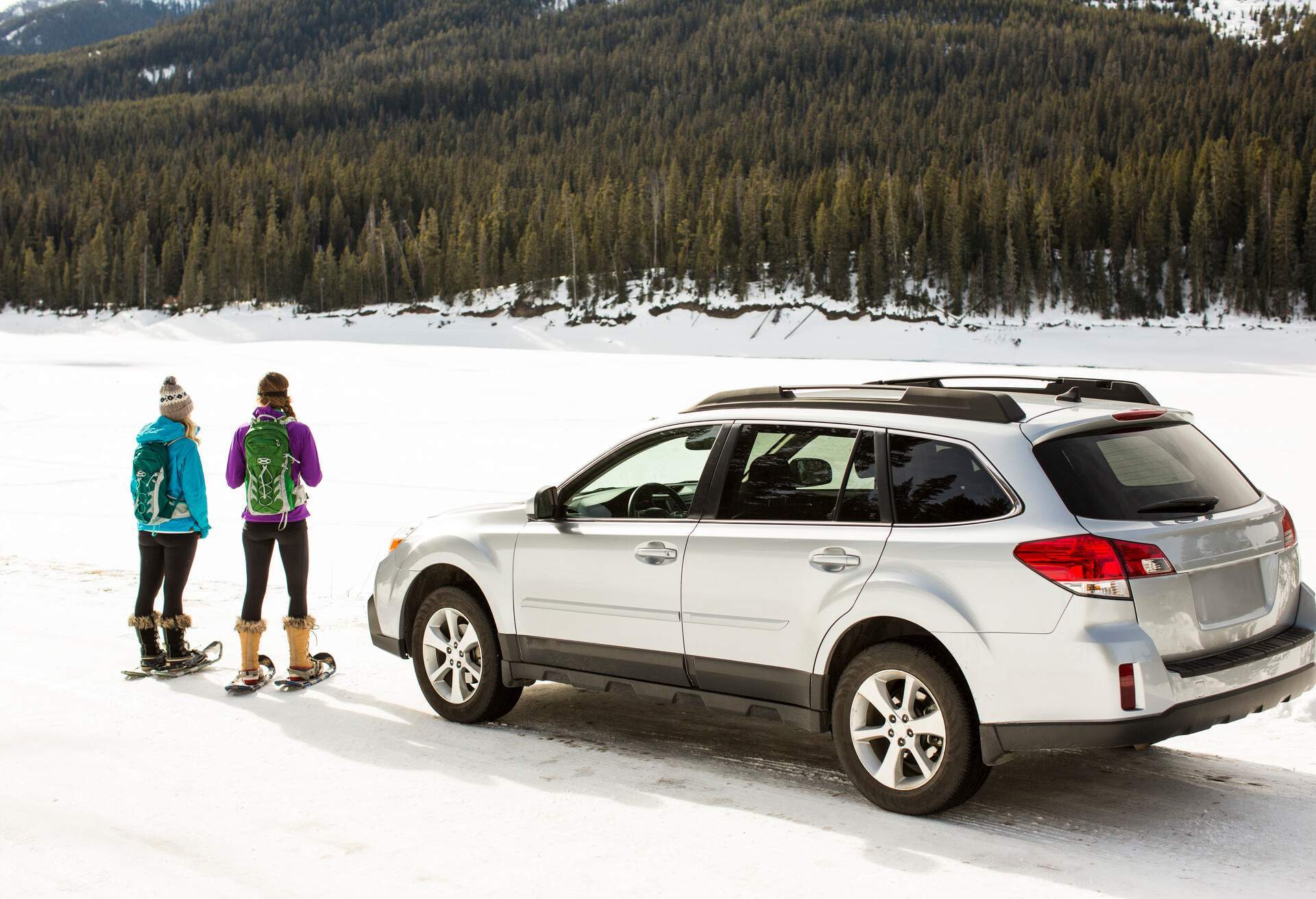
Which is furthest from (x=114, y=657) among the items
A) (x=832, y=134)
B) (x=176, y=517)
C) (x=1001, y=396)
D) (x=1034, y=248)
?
(x=832, y=134)

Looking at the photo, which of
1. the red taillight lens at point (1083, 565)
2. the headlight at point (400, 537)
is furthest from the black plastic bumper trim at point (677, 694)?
the red taillight lens at point (1083, 565)

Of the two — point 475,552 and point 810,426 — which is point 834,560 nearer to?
point 810,426

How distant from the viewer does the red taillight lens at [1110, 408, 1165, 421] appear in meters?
4.89

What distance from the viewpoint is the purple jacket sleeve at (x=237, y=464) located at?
7.07m

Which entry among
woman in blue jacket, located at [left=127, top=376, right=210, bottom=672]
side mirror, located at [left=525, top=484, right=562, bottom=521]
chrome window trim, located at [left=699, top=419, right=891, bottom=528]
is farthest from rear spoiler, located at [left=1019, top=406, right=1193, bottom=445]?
woman in blue jacket, located at [left=127, top=376, right=210, bottom=672]

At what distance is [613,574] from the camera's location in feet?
18.9

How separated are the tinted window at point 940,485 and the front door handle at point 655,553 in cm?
111

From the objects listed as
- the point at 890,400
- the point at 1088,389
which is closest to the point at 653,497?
the point at 890,400

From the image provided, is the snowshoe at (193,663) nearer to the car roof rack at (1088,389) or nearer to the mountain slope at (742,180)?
the car roof rack at (1088,389)

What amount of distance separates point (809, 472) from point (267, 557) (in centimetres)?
353

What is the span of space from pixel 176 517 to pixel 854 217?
293 feet

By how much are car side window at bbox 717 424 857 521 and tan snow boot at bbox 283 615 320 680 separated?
10.1 feet

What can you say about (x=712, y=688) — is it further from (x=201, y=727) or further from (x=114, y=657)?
(x=114, y=657)

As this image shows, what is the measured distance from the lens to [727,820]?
489 centimetres
